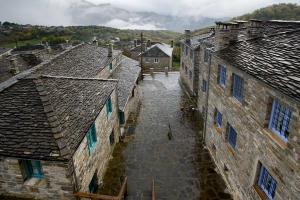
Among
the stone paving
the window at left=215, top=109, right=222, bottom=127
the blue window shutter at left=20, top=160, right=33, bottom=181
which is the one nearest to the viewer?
the blue window shutter at left=20, top=160, right=33, bottom=181

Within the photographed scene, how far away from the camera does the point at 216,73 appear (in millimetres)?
16016

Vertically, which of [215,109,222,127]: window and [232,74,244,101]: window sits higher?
[232,74,244,101]: window

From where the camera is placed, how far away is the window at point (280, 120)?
28.1 ft

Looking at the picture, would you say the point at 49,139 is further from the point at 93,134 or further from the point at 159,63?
the point at 159,63

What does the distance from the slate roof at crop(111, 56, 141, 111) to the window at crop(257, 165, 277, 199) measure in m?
12.9

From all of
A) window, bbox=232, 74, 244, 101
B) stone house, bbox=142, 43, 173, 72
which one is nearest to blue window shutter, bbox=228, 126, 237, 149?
window, bbox=232, 74, 244, 101

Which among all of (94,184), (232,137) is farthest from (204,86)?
(94,184)

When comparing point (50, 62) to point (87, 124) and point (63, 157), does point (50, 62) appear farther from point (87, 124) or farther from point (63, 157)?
point (63, 157)

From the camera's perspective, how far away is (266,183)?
10289mm

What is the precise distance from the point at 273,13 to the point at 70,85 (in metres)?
84.6

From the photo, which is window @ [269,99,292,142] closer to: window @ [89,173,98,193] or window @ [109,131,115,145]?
window @ [89,173,98,193]

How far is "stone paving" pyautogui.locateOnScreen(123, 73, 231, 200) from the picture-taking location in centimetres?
1477

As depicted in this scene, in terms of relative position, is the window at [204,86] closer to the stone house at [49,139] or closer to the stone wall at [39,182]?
the stone house at [49,139]

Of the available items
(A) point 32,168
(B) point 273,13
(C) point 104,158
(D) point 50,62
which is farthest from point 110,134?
(B) point 273,13
